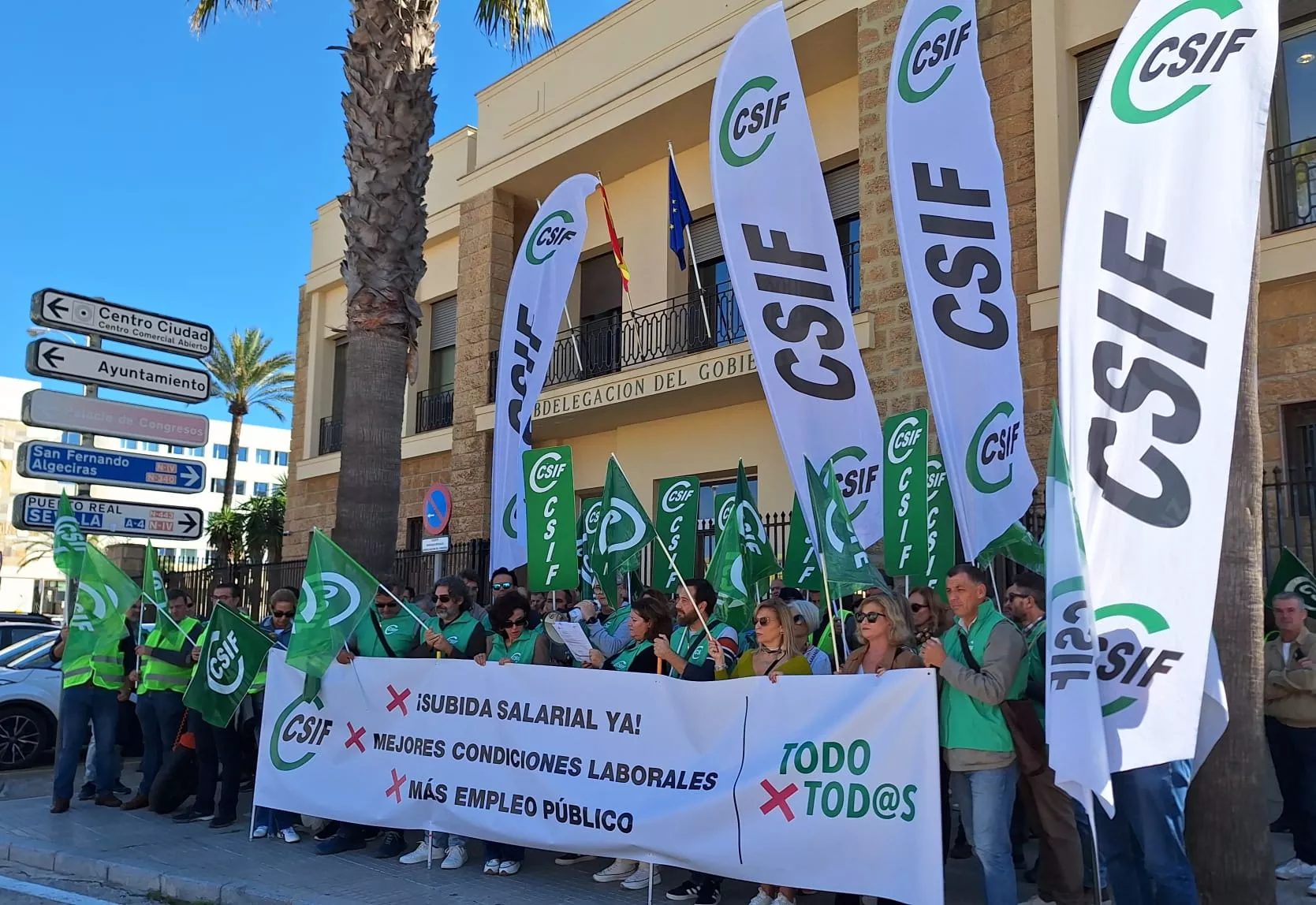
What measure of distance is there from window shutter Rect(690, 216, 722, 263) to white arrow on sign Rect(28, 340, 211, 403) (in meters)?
7.97

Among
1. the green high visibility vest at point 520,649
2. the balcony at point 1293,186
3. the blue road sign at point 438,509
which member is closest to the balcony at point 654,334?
the blue road sign at point 438,509

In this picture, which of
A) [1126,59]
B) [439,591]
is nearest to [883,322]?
[439,591]

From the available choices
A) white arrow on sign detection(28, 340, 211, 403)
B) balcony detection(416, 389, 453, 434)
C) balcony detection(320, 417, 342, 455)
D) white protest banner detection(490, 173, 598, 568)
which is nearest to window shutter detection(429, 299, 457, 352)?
balcony detection(416, 389, 453, 434)

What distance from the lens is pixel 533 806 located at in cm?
655

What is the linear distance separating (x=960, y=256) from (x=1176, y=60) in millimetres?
2643

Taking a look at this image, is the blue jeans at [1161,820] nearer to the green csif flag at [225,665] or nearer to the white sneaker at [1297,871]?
the white sneaker at [1297,871]

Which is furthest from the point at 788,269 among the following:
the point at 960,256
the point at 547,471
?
the point at 547,471

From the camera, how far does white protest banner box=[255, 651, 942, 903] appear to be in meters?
5.31

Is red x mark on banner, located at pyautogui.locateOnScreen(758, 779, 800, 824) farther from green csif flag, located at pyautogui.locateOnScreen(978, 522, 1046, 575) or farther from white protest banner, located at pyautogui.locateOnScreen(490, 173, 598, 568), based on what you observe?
white protest banner, located at pyautogui.locateOnScreen(490, 173, 598, 568)

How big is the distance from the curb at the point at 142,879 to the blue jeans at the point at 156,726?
118cm

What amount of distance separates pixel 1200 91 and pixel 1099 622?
2.35 m

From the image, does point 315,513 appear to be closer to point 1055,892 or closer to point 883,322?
point 883,322

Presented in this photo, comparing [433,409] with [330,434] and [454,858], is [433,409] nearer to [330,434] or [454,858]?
[330,434]

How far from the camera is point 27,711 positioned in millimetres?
11234
